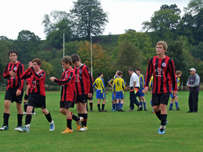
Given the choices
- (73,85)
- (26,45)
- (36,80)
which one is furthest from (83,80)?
(26,45)

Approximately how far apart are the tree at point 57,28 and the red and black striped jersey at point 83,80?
115 meters

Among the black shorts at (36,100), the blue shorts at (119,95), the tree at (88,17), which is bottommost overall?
the blue shorts at (119,95)

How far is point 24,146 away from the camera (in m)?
7.07

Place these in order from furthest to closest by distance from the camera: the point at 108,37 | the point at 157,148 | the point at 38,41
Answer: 1. the point at 108,37
2. the point at 38,41
3. the point at 157,148

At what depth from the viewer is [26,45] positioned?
115 m

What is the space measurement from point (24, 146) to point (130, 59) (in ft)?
213

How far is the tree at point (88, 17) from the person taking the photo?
11825 cm

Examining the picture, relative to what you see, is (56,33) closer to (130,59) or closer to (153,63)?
(130,59)

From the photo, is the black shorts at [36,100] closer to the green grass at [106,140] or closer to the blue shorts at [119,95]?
the green grass at [106,140]

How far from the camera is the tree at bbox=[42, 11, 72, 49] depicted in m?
125

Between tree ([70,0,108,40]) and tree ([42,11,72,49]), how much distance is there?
4299mm

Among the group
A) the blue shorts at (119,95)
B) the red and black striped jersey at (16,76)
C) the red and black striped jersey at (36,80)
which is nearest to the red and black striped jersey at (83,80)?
the red and black striped jersey at (36,80)

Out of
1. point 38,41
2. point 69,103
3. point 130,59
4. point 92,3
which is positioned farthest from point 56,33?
point 69,103

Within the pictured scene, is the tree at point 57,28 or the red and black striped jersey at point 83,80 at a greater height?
the tree at point 57,28
